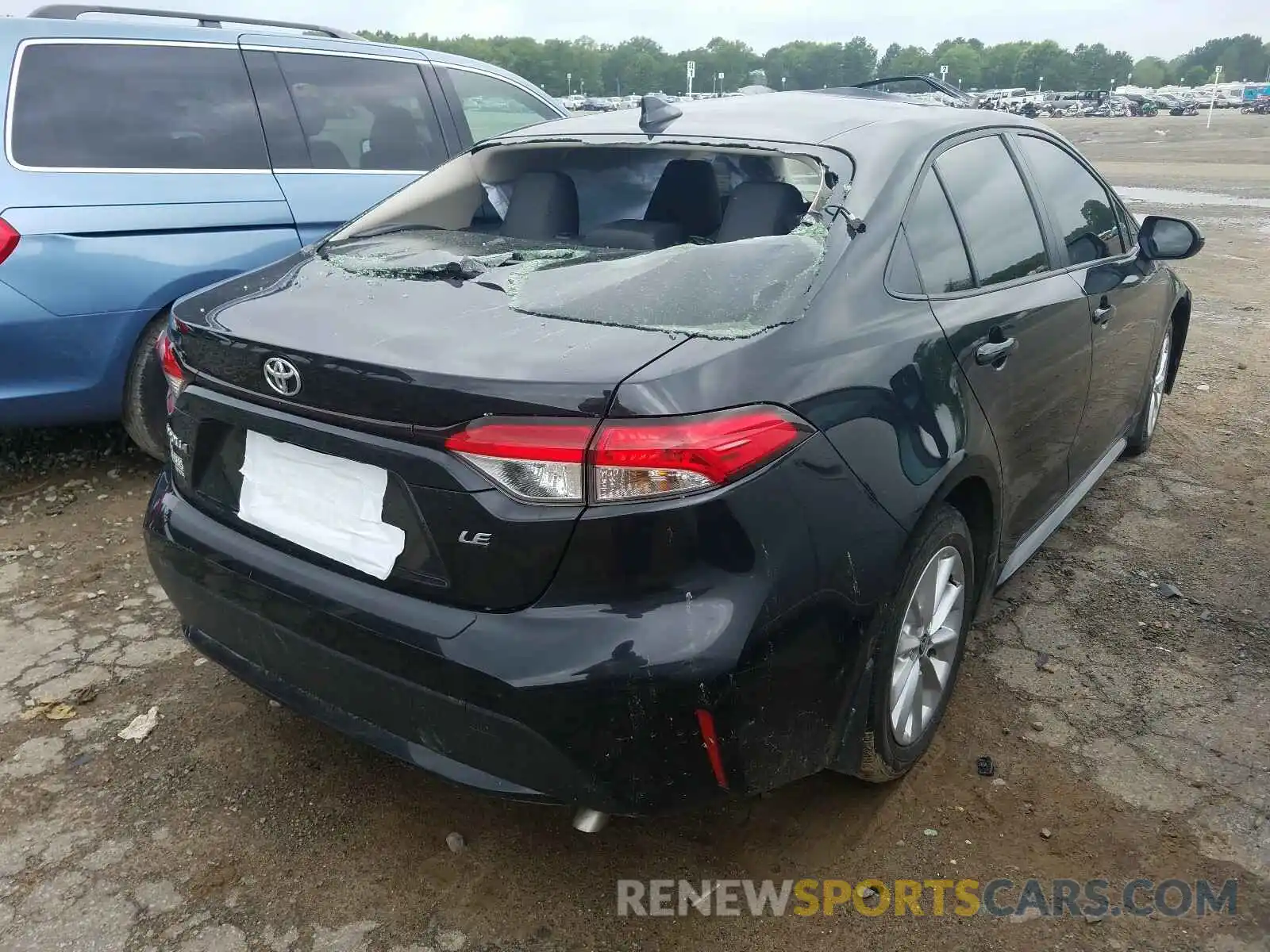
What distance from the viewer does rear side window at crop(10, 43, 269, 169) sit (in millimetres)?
3531

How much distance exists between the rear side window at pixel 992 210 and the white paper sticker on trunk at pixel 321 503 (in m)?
1.63

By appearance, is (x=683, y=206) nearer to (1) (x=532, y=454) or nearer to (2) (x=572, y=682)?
(1) (x=532, y=454)

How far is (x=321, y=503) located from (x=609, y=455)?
2.06 feet

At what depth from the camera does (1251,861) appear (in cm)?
213

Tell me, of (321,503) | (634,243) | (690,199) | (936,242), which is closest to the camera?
(321,503)

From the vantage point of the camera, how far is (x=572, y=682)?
5.34 feet

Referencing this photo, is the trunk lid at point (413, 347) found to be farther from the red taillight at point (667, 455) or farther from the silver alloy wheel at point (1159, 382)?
the silver alloy wheel at point (1159, 382)

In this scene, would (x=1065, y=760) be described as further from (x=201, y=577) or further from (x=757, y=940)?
(x=201, y=577)

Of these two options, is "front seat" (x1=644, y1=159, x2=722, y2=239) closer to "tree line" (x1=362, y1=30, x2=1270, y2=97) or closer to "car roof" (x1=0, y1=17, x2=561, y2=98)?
"car roof" (x1=0, y1=17, x2=561, y2=98)

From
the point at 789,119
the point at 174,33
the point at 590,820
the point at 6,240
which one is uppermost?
the point at 174,33

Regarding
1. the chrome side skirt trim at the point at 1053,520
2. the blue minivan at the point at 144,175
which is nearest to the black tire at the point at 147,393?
the blue minivan at the point at 144,175

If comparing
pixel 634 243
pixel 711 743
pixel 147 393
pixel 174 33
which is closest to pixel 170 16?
pixel 174 33

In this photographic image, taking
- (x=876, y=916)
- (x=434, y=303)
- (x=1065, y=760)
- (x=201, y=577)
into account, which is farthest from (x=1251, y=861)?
(x=201, y=577)

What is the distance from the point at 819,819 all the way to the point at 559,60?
4669 inches
